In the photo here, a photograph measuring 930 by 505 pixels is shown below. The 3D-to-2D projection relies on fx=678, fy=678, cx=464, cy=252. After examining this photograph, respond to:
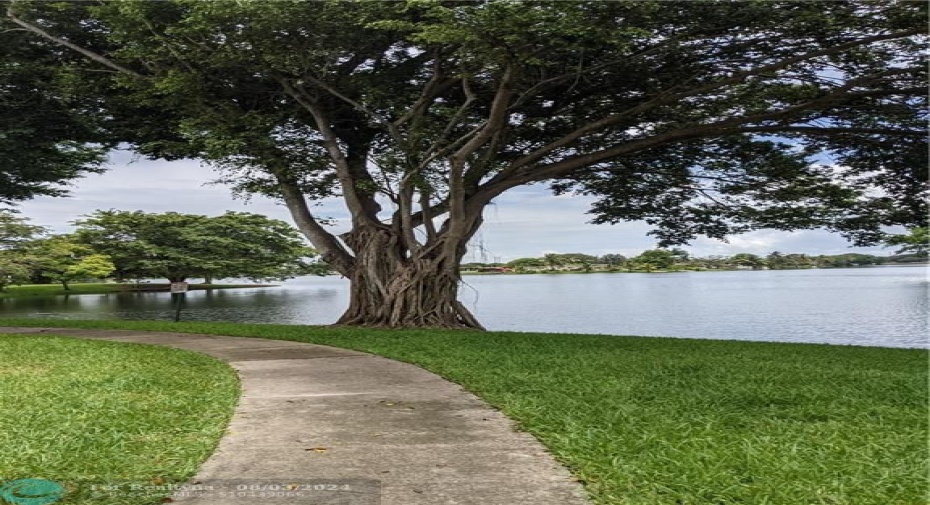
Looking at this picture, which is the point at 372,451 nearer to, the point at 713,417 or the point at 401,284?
the point at 713,417

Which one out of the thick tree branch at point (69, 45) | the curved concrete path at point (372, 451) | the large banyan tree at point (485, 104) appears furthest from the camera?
the thick tree branch at point (69, 45)

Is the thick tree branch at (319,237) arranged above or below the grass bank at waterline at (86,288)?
above

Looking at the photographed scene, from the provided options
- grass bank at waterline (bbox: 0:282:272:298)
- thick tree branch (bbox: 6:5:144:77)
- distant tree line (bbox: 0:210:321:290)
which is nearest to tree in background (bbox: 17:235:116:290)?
distant tree line (bbox: 0:210:321:290)

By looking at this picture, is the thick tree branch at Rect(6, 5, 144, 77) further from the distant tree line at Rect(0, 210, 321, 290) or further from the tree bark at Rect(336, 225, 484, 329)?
the distant tree line at Rect(0, 210, 321, 290)

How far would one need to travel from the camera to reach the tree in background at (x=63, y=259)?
125 ft

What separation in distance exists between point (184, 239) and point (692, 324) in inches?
1221

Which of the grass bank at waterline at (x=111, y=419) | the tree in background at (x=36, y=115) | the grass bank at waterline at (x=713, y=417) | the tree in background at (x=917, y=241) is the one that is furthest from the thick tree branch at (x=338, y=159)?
the tree in background at (x=917, y=241)

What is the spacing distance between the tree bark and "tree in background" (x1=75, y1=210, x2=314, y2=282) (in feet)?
93.8

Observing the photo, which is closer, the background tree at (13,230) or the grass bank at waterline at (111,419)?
the grass bank at waterline at (111,419)

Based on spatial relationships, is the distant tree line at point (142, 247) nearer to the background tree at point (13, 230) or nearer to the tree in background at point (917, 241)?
the background tree at point (13, 230)

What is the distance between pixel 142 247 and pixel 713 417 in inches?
1651

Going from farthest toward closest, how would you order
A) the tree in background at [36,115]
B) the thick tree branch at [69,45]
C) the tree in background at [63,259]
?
1. the tree in background at [63,259]
2. the tree in background at [36,115]
3. the thick tree branch at [69,45]

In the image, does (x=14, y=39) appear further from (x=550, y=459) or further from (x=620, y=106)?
(x=550, y=459)

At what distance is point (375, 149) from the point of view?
16.2 m
